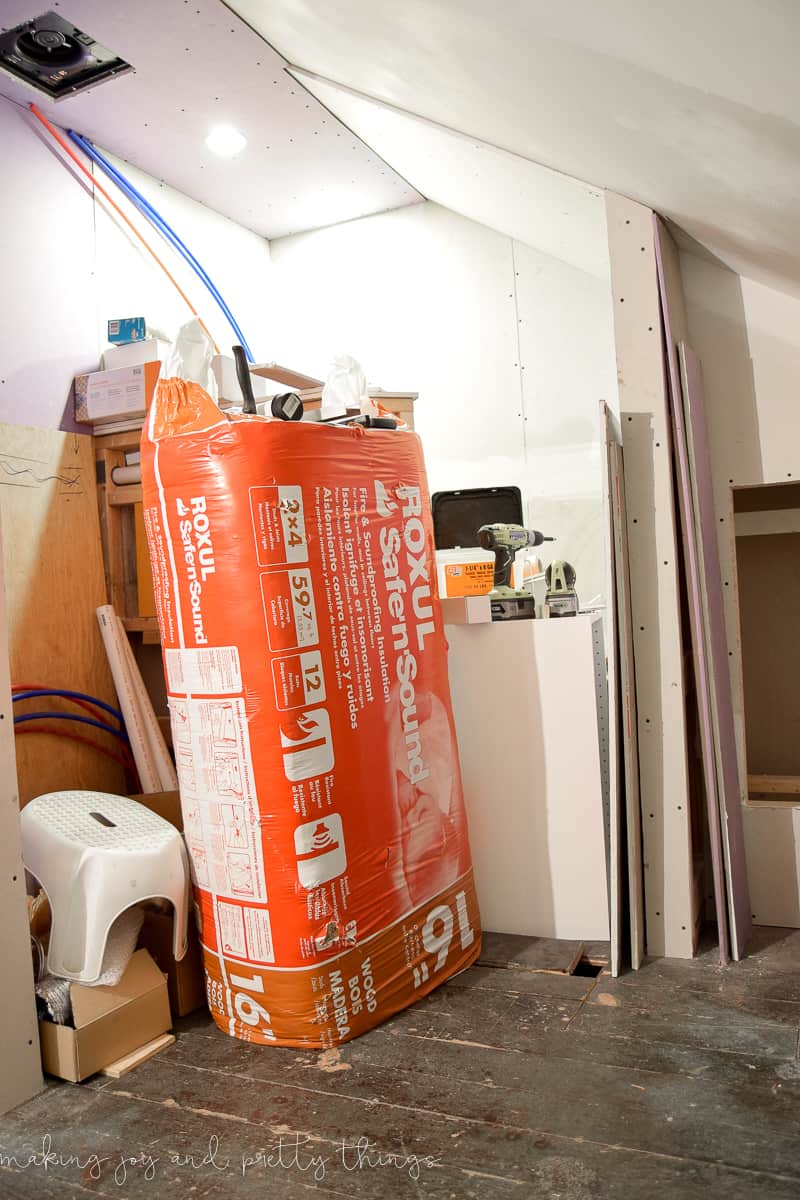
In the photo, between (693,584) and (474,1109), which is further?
(693,584)

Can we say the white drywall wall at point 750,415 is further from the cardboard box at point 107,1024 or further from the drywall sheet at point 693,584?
the cardboard box at point 107,1024

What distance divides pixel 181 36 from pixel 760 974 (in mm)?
2875

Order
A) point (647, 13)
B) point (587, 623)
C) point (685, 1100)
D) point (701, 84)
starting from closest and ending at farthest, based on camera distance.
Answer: point (647, 13) < point (701, 84) < point (685, 1100) < point (587, 623)

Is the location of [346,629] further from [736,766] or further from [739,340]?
[739,340]

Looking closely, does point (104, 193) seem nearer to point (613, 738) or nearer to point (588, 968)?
point (613, 738)

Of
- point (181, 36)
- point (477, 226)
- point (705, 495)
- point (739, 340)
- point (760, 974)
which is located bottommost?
point (760, 974)

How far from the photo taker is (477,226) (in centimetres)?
337

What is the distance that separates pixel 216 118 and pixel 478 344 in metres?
1.20

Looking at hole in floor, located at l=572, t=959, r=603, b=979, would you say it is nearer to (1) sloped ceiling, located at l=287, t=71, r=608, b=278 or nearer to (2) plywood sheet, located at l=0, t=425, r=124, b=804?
(2) plywood sheet, located at l=0, t=425, r=124, b=804

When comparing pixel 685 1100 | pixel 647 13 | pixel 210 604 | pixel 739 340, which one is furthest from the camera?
pixel 739 340

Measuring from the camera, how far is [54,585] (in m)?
2.66

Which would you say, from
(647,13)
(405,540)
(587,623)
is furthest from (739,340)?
(647,13)

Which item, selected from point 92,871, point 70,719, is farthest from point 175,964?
point 70,719

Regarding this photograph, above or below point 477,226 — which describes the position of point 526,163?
below
